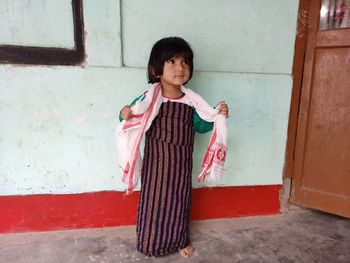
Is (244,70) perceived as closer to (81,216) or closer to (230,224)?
(230,224)

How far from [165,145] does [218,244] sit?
2.66 ft

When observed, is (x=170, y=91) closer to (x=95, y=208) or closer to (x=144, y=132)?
(x=144, y=132)

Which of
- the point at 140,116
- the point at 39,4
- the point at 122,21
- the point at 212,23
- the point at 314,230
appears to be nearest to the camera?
the point at 140,116

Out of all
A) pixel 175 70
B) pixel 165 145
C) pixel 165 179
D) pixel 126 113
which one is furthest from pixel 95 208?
pixel 175 70

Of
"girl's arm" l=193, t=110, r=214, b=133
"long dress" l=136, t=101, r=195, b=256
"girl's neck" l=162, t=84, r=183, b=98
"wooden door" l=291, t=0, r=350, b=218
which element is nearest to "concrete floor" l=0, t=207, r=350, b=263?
"long dress" l=136, t=101, r=195, b=256

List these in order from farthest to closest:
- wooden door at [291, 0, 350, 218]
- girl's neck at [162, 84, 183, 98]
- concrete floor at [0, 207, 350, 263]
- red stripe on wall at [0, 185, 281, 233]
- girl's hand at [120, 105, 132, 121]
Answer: wooden door at [291, 0, 350, 218] → red stripe on wall at [0, 185, 281, 233] → concrete floor at [0, 207, 350, 263] → girl's neck at [162, 84, 183, 98] → girl's hand at [120, 105, 132, 121]

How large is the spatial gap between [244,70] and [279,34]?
37 cm

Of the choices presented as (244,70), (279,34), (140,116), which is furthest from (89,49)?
(279,34)

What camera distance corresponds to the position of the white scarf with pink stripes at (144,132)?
1.61m

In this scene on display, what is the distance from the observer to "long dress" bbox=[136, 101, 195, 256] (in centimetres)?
171

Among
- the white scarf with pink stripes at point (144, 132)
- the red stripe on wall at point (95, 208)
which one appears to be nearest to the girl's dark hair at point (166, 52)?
the white scarf with pink stripes at point (144, 132)

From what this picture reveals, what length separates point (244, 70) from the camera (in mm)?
2119

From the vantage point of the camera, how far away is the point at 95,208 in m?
2.06

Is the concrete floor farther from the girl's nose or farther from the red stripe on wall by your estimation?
the girl's nose
